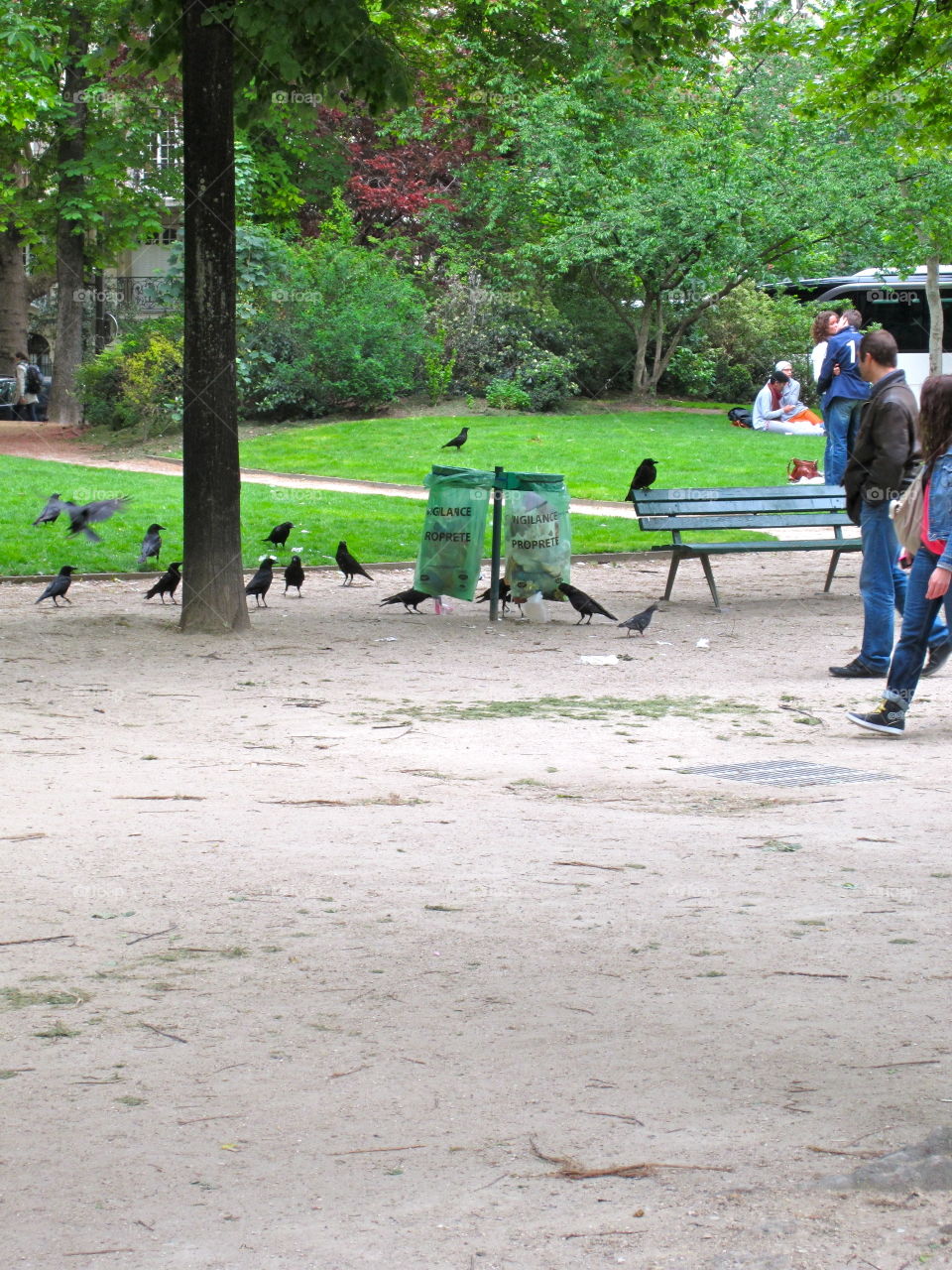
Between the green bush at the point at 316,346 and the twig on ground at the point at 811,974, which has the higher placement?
the green bush at the point at 316,346

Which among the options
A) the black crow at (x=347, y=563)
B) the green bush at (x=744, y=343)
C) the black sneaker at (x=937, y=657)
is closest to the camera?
the black sneaker at (x=937, y=657)

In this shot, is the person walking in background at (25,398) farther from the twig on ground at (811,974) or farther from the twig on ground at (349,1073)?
the twig on ground at (349,1073)

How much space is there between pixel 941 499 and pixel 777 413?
68.0ft

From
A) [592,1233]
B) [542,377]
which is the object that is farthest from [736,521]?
[542,377]

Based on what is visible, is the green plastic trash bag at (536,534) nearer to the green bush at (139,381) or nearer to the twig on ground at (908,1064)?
the twig on ground at (908,1064)

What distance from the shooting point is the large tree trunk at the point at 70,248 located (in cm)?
2798

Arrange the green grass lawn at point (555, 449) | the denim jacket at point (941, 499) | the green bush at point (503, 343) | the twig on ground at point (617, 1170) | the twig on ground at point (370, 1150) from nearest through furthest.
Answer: the twig on ground at point (617, 1170)
the twig on ground at point (370, 1150)
the denim jacket at point (941, 499)
the green grass lawn at point (555, 449)
the green bush at point (503, 343)

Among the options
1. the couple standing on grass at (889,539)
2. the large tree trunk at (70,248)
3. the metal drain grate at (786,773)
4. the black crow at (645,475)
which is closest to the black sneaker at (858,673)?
the couple standing on grass at (889,539)

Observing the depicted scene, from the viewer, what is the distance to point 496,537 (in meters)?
11.4

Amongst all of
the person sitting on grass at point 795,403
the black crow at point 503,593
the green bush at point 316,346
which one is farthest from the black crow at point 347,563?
the person sitting on grass at point 795,403

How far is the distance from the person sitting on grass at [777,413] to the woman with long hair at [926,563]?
2019cm

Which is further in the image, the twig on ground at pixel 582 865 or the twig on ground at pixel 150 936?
the twig on ground at pixel 582 865

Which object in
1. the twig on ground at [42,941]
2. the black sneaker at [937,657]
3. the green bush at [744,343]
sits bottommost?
the twig on ground at [42,941]

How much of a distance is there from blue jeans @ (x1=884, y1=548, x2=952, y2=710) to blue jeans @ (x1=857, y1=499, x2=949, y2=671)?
44.1 inches
